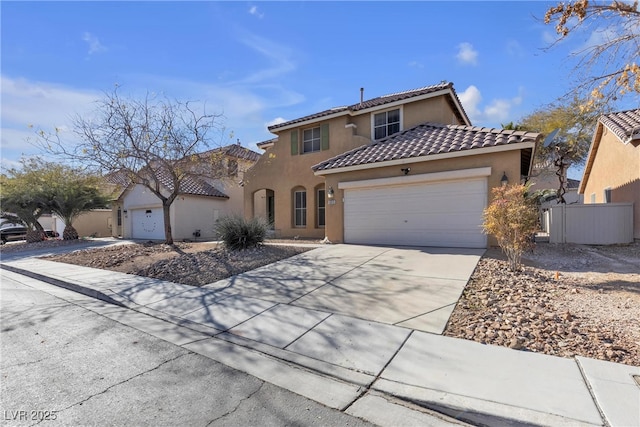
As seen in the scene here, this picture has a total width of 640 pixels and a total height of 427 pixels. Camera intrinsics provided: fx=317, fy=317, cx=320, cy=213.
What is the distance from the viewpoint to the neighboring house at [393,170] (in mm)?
10352

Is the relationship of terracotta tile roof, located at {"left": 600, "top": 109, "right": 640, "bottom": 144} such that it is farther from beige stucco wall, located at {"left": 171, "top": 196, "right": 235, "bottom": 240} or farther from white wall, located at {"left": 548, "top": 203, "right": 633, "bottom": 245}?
beige stucco wall, located at {"left": 171, "top": 196, "right": 235, "bottom": 240}

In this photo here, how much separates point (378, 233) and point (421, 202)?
2.00 m

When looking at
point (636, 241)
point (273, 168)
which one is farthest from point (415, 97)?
point (636, 241)

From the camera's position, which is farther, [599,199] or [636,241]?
[599,199]

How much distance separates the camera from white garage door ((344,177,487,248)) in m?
10.4

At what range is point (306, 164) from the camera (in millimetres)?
16688

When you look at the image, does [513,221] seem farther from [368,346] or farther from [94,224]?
[94,224]

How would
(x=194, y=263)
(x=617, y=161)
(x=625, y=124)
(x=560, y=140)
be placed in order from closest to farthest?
1. (x=194, y=263)
2. (x=625, y=124)
3. (x=617, y=161)
4. (x=560, y=140)

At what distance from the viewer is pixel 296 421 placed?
9.21ft

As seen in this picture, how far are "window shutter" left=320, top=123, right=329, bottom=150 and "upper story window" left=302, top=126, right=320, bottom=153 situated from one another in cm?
41

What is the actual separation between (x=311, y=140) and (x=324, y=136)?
1.03m

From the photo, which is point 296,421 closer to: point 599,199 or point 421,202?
point 421,202

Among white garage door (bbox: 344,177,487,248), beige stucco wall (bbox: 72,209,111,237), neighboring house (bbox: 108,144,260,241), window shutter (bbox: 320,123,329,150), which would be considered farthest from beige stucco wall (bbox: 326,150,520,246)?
beige stucco wall (bbox: 72,209,111,237)

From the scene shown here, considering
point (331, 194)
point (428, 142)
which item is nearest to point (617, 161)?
point (428, 142)
